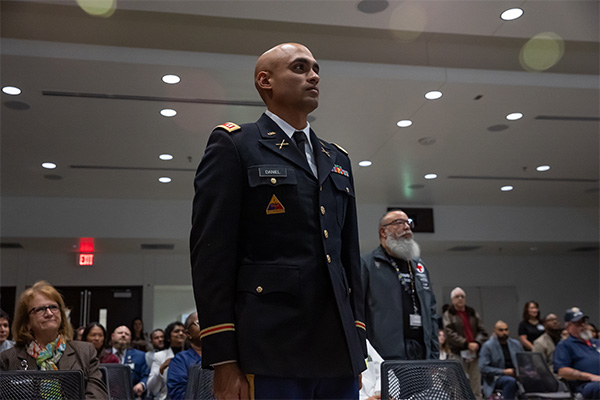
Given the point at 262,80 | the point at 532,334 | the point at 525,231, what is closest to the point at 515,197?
the point at 525,231

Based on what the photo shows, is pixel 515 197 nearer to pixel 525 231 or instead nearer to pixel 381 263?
pixel 525 231

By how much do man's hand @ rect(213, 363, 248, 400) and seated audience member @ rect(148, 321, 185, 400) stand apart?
376 cm

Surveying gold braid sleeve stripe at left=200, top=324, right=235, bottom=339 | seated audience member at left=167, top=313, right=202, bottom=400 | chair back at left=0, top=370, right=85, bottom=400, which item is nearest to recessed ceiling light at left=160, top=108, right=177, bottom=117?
seated audience member at left=167, top=313, right=202, bottom=400

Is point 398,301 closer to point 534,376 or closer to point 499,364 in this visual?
point 534,376

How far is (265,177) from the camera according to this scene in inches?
55.7

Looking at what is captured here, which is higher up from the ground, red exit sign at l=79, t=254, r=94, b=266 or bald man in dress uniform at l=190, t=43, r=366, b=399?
red exit sign at l=79, t=254, r=94, b=266

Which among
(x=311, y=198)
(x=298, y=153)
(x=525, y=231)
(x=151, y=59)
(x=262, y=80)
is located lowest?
(x=311, y=198)

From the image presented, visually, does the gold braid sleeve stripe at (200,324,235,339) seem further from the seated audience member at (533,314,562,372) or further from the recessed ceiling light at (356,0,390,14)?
the seated audience member at (533,314,562,372)

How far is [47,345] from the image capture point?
10.0 feet

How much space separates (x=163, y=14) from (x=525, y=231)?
8424 mm

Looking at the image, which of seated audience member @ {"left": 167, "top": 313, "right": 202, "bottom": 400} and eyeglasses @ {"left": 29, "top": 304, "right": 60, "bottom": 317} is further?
seated audience member @ {"left": 167, "top": 313, "right": 202, "bottom": 400}

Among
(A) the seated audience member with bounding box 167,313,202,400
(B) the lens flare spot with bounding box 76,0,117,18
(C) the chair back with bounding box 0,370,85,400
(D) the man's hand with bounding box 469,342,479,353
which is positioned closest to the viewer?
(C) the chair back with bounding box 0,370,85,400

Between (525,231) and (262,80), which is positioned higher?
(525,231)

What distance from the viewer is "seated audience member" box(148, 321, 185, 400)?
18.1ft
